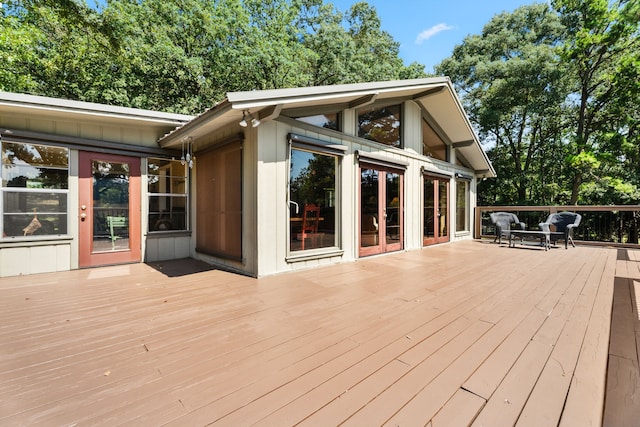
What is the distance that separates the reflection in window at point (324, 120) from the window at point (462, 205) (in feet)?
17.7

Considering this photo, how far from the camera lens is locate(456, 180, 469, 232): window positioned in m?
8.79

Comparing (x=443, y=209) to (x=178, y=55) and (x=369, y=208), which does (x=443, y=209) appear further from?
(x=178, y=55)

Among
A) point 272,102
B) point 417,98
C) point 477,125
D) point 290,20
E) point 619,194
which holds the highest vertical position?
point 290,20

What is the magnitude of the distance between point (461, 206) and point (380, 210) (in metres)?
4.57

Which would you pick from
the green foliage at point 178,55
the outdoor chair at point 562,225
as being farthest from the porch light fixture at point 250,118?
the outdoor chair at point 562,225

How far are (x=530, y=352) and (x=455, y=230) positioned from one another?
23.9ft

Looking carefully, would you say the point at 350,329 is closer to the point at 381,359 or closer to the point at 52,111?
the point at 381,359

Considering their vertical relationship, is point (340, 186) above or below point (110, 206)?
above

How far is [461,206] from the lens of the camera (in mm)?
8984

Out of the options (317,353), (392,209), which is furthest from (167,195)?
(317,353)

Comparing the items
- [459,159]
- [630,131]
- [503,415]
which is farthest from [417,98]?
[630,131]

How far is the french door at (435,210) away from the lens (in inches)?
287

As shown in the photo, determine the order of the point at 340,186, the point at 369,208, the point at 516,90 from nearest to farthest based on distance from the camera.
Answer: the point at 340,186 < the point at 369,208 < the point at 516,90

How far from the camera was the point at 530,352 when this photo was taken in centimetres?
190
